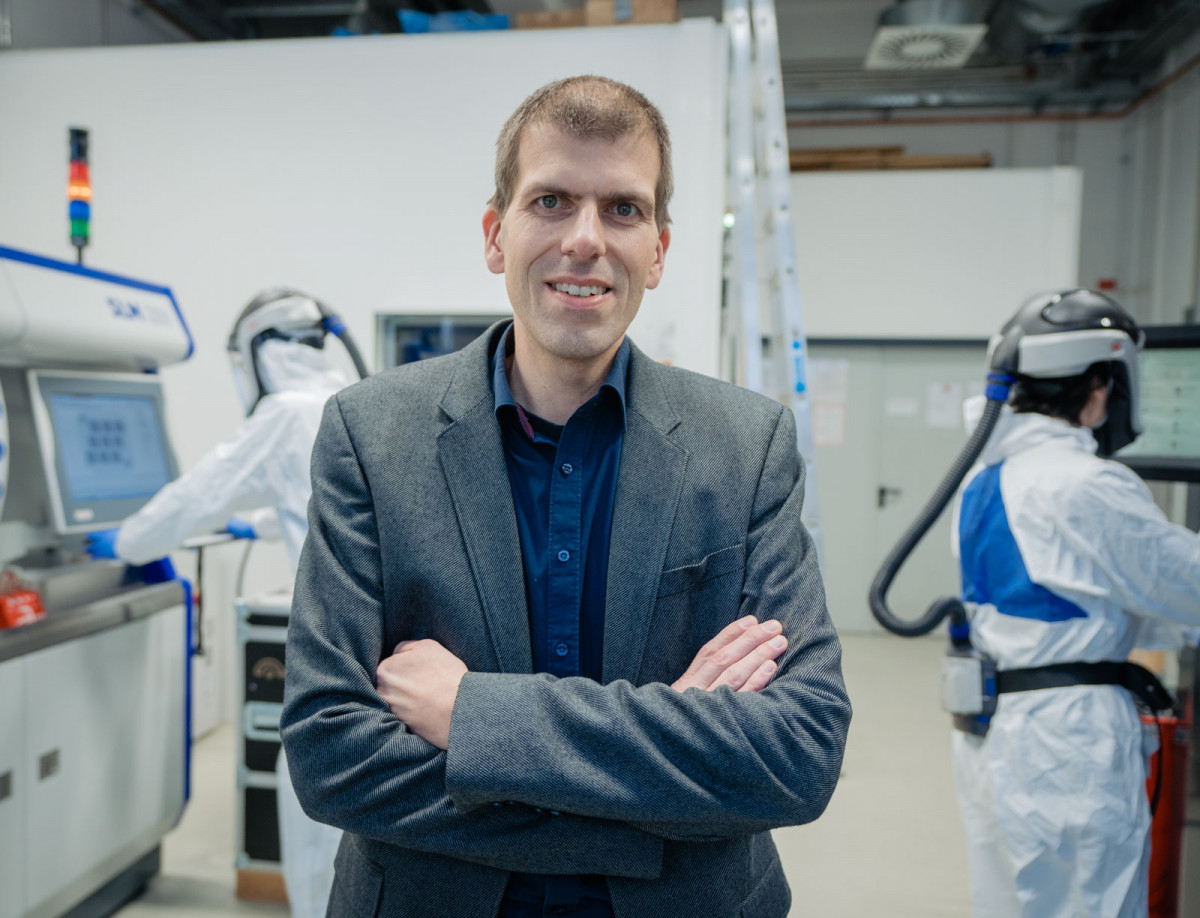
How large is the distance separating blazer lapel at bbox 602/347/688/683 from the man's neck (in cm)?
6

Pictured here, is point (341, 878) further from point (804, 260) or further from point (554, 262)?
point (804, 260)

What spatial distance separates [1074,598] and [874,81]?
5722 millimetres

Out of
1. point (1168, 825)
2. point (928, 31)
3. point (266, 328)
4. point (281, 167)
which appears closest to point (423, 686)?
point (266, 328)

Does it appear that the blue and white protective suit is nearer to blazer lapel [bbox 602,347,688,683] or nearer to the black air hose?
blazer lapel [bbox 602,347,688,683]

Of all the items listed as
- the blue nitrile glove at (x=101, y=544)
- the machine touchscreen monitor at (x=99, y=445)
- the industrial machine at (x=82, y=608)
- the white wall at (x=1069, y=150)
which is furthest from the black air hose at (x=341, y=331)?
the white wall at (x=1069, y=150)

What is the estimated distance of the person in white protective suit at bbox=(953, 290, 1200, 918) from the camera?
1.80m

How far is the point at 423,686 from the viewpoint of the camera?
95 centimetres

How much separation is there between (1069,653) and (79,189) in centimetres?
279

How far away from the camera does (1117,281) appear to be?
6352 mm

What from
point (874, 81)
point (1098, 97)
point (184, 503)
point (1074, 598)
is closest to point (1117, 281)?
point (1098, 97)

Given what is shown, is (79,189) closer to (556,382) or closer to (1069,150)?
(556,382)

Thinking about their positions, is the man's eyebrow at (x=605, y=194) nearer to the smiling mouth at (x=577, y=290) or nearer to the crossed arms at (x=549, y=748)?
the smiling mouth at (x=577, y=290)

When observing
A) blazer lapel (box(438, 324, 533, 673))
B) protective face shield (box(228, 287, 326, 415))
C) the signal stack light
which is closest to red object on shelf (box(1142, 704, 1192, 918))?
blazer lapel (box(438, 324, 533, 673))

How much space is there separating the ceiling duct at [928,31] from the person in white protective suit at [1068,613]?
375cm
